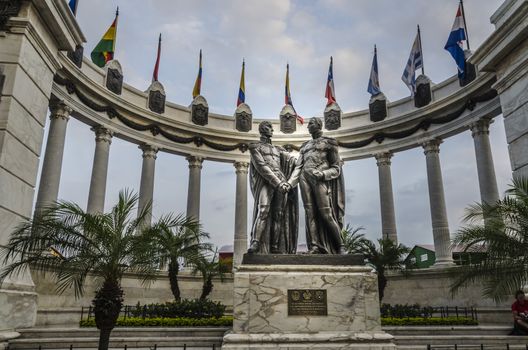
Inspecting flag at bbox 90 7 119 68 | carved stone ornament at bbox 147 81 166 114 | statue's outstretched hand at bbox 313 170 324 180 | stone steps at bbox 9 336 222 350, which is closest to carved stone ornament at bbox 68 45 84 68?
flag at bbox 90 7 119 68

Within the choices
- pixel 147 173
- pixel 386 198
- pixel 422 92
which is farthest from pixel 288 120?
pixel 147 173

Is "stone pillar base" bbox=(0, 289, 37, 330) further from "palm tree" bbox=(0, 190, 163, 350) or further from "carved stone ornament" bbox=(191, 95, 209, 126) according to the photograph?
"carved stone ornament" bbox=(191, 95, 209, 126)

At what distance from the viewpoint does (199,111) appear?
3825 cm

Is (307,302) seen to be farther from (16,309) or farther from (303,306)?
(16,309)

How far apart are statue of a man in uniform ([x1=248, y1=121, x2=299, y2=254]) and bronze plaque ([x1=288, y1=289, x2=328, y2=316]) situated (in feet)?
4.95

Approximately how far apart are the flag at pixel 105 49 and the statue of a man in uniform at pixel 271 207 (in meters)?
22.9

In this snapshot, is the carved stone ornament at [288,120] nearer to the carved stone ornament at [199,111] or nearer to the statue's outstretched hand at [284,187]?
the carved stone ornament at [199,111]

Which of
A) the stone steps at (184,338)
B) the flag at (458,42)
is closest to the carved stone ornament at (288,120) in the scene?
the flag at (458,42)

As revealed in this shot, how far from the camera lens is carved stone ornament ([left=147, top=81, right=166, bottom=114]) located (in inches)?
1398

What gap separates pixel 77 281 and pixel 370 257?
60.1 ft

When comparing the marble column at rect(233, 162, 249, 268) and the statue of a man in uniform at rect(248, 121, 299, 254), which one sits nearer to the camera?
the statue of a man in uniform at rect(248, 121, 299, 254)

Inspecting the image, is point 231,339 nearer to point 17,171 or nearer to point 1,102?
point 17,171

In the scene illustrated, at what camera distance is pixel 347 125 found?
3888 cm

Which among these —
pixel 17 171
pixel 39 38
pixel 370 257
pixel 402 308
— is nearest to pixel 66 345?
pixel 17 171
